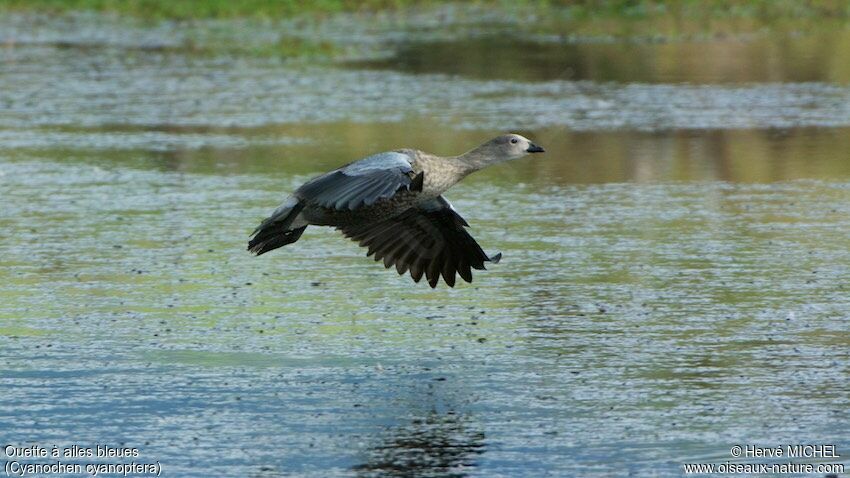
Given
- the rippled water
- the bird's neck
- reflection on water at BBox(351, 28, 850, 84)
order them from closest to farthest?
the rippled water < the bird's neck < reflection on water at BBox(351, 28, 850, 84)

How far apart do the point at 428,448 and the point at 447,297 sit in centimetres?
315

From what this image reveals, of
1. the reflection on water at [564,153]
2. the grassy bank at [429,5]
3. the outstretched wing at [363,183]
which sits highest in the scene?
the outstretched wing at [363,183]

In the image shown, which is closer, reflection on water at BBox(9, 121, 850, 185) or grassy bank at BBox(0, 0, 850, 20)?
reflection on water at BBox(9, 121, 850, 185)

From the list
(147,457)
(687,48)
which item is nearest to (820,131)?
(687,48)

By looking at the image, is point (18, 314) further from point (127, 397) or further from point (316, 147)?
point (316, 147)

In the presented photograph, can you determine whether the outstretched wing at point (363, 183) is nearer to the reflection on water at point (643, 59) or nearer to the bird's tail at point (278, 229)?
the bird's tail at point (278, 229)

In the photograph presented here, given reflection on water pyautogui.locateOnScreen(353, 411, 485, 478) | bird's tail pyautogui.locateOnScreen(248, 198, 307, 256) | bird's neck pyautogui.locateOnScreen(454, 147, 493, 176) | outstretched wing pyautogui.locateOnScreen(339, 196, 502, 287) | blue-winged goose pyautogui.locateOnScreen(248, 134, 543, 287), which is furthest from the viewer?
outstretched wing pyautogui.locateOnScreen(339, 196, 502, 287)

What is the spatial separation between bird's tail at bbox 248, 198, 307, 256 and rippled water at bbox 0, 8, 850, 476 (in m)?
0.50

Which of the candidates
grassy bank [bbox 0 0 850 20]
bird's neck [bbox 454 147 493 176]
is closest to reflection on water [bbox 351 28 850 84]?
grassy bank [bbox 0 0 850 20]

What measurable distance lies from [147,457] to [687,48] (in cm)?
1869

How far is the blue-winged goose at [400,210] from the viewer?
26.1 feet

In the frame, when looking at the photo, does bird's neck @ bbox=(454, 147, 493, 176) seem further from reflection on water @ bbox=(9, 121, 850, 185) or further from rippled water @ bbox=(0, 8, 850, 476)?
reflection on water @ bbox=(9, 121, 850, 185)

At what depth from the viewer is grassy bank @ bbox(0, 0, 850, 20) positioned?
29859mm

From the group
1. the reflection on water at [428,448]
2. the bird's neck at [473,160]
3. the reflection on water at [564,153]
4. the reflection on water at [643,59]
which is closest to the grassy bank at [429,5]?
the reflection on water at [643,59]
